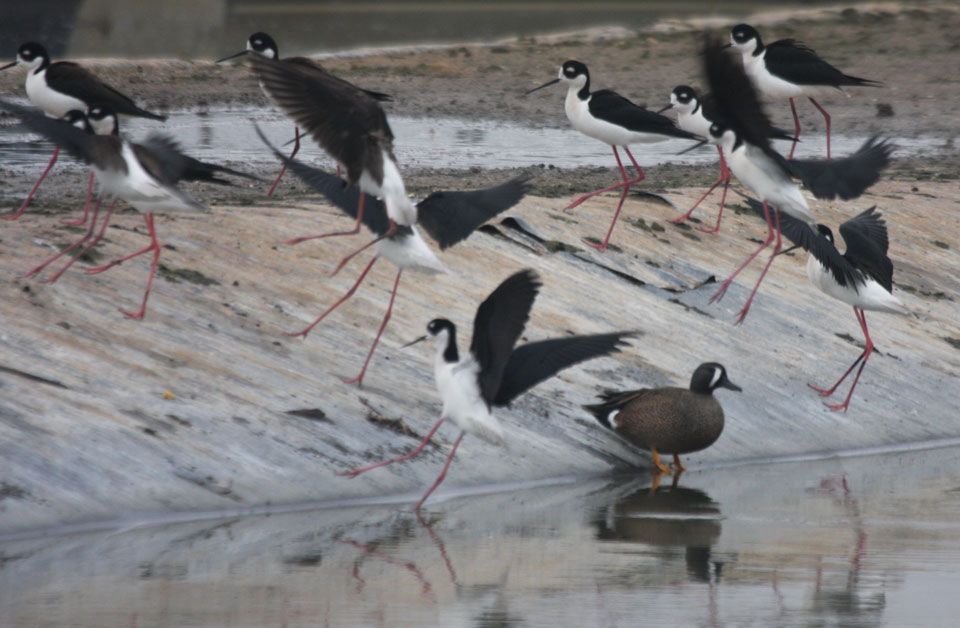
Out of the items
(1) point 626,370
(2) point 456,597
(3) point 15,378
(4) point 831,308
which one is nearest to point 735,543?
(2) point 456,597

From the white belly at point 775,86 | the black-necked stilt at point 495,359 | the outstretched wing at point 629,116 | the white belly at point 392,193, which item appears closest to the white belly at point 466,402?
the black-necked stilt at point 495,359

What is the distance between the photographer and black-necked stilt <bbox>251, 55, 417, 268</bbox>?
7129 millimetres

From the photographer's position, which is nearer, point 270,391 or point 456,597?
point 456,597

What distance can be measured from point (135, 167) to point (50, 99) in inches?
103

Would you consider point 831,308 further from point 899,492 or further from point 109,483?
point 109,483

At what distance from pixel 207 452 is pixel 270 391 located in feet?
2.28

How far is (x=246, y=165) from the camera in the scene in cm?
1348

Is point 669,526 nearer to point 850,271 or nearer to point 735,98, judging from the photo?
point 850,271

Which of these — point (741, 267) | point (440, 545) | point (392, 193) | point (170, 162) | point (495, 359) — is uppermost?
point (741, 267)

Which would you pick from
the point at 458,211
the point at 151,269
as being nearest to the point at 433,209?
the point at 458,211

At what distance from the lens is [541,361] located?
22.6 feet

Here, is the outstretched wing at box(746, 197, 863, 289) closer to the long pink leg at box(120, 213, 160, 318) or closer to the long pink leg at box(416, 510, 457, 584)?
the long pink leg at box(416, 510, 457, 584)

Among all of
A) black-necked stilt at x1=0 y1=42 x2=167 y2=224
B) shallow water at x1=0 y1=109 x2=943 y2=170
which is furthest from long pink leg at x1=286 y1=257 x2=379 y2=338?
shallow water at x1=0 y1=109 x2=943 y2=170

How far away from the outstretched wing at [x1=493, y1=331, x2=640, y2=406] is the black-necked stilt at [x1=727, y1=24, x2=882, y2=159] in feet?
21.2
